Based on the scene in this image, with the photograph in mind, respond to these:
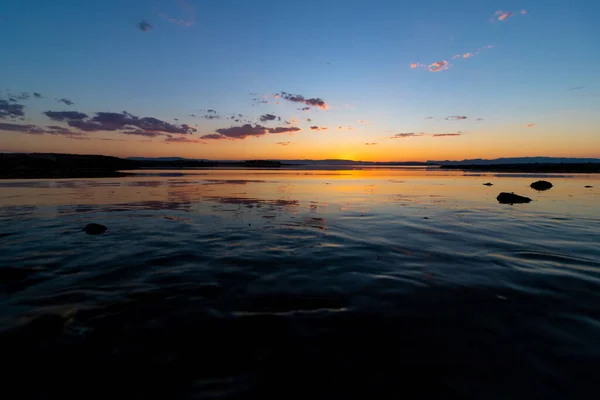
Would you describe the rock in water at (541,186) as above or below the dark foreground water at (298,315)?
above

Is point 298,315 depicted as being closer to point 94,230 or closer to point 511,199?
point 94,230

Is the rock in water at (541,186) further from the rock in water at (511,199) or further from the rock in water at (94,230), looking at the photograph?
the rock in water at (94,230)

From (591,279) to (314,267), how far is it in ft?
21.6

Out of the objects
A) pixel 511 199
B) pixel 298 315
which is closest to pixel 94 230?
pixel 298 315

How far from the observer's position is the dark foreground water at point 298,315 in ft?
12.0

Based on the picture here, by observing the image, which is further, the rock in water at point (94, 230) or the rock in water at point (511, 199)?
the rock in water at point (511, 199)

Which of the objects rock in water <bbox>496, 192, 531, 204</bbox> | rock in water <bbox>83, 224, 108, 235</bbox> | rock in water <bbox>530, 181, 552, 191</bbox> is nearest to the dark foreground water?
rock in water <bbox>83, 224, 108, 235</bbox>

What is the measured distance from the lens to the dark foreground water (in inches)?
144

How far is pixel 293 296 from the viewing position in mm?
5895

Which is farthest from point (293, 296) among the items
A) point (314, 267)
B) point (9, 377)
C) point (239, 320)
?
→ point (9, 377)

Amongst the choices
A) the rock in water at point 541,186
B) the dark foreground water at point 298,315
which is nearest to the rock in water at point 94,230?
the dark foreground water at point 298,315

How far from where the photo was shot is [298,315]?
5.16 metres

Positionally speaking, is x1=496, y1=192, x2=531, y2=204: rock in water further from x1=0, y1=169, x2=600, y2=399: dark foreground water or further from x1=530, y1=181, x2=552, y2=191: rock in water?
x1=530, y1=181, x2=552, y2=191: rock in water

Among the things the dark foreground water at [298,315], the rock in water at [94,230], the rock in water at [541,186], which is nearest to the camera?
the dark foreground water at [298,315]
